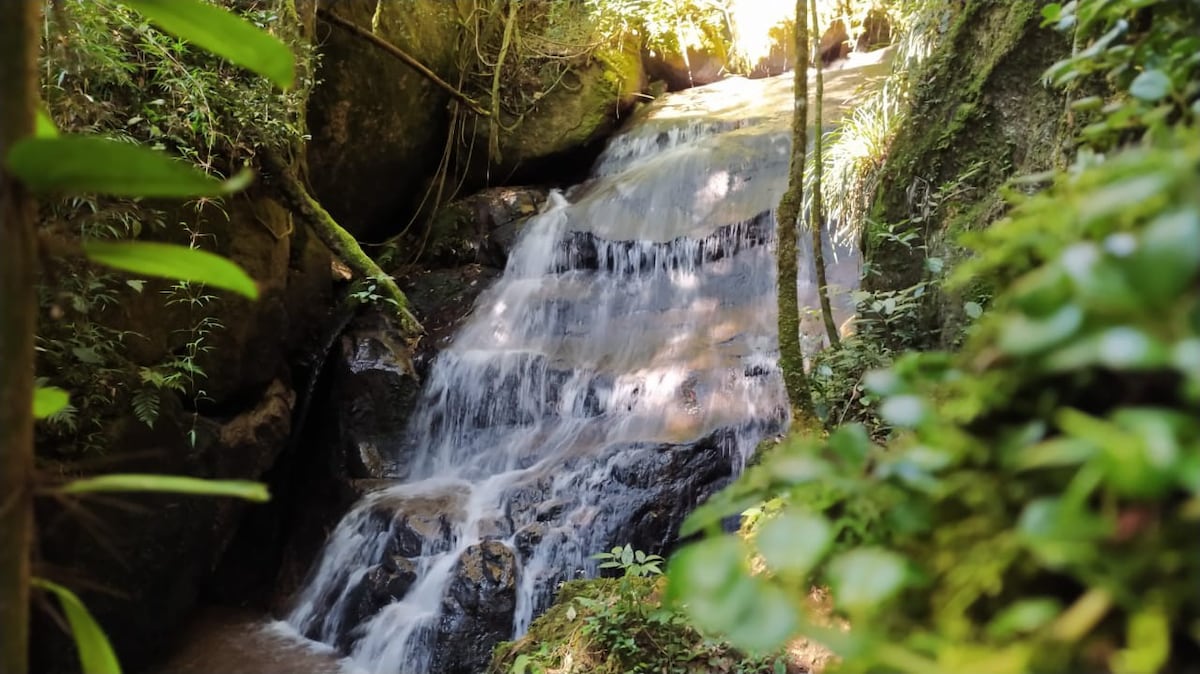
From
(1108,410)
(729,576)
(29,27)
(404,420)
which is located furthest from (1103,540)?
(404,420)

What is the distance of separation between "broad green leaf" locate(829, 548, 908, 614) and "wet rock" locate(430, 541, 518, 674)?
3.93 metres

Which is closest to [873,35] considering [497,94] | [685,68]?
[685,68]

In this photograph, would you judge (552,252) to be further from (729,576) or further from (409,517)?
(729,576)

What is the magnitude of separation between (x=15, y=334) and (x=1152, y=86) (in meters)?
1.28

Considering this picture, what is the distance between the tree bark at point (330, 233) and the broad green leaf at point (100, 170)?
208 inches

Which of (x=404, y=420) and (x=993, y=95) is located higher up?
(x=993, y=95)

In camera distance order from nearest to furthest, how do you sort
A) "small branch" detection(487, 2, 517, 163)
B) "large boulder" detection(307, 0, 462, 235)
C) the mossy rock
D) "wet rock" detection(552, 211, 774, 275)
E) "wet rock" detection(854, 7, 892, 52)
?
"large boulder" detection(307, 0, 462, 235)
"wet rock" detection(552, 211, 774, 275)
"small branch" detection(487, 2, 517, 163)
the mossy rock
"wet rock" detection(854, 7, 892, 52)

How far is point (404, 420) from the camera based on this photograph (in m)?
6.37

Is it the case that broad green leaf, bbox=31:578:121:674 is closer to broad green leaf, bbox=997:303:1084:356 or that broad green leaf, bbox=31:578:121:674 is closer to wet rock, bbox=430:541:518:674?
broad green leaf, bbox=997:303:1084:356

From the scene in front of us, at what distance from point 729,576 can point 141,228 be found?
474cm

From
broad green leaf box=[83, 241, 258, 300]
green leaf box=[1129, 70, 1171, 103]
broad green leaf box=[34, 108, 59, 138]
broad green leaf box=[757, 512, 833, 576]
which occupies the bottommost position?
broad green leaf box=[757, 512, 833, 576]

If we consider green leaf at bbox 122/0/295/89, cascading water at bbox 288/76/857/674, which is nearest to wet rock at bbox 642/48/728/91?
cascading water at bbox 288/76/857/674

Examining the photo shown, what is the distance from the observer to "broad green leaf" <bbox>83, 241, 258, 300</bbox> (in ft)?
2.41

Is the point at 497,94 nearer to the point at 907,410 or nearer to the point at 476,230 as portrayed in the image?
the point at 476,230
